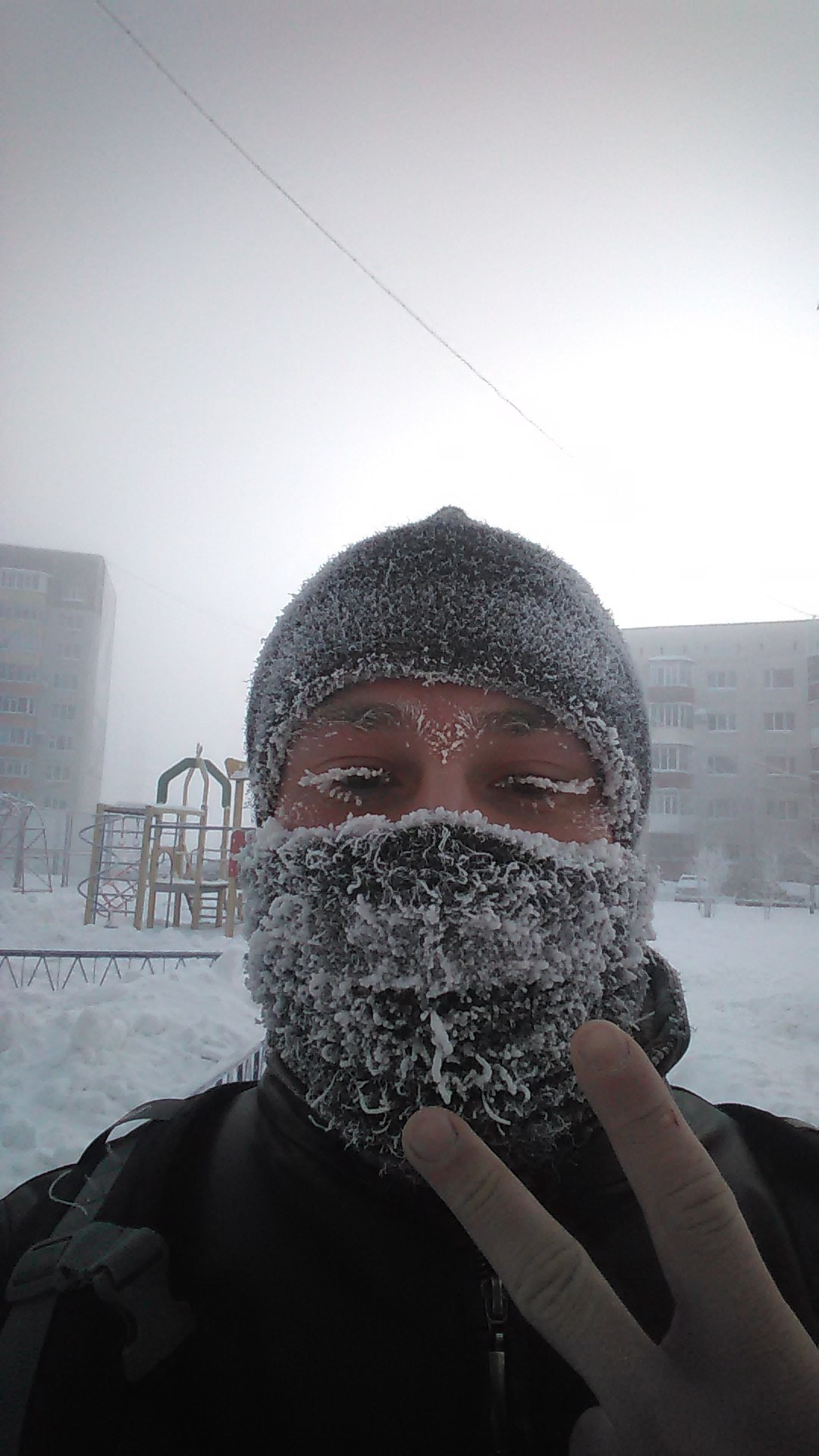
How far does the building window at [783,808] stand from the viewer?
2623mm

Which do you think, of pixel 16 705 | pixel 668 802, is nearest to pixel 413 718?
pixel 668 802

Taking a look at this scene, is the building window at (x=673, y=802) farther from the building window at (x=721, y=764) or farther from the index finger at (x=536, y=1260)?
the index finger at (x=536, y=1260)

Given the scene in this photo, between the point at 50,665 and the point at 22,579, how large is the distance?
0.48m

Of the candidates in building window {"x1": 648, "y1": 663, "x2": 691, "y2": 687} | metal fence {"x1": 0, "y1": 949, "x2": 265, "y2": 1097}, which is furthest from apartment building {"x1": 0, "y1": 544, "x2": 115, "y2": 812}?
building window {"x1": 648, "y1": 663, "x2": 691, "y2": 687}

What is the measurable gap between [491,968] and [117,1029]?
2747 mm

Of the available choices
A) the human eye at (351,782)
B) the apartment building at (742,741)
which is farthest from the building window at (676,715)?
the human eye at (351,782)

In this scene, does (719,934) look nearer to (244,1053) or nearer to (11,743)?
(244,1053)

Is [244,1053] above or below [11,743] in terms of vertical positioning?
below

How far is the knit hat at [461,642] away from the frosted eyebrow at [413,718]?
0.09 ft

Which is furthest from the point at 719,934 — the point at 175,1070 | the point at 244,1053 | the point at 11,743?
the point at 11,743

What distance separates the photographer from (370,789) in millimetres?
790

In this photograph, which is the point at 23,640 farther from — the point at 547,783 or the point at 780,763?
the point at 780,763

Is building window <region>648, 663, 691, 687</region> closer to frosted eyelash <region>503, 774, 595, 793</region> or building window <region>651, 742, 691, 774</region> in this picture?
building window <region>651, 742, 691, 774</region>

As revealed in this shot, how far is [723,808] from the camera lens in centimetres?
273
